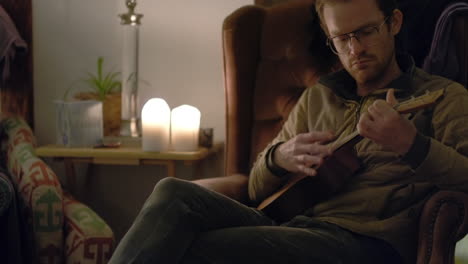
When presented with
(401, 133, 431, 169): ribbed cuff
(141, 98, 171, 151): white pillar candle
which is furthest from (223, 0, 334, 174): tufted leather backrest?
(401, 133, 431, 169): ribbed cuff

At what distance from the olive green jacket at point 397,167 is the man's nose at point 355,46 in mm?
113

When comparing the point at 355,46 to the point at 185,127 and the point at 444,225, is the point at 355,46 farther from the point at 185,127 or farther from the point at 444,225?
the point at 185,127

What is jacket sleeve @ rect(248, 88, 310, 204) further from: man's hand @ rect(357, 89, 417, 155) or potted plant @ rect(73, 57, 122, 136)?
potted plant @ rect(73, 57, 122, 136)

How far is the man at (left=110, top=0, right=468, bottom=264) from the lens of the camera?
4.08 feet

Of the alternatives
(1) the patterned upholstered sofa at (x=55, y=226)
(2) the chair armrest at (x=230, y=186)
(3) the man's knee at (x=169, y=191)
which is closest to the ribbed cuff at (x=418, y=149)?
(3) the man's knee at (x=169, y=191)

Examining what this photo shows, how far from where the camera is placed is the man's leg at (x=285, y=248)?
1234 millimetres

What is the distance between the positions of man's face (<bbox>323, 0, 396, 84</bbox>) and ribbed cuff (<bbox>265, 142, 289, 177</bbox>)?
0.29 meters

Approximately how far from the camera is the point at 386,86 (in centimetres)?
152

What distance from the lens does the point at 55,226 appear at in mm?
1937

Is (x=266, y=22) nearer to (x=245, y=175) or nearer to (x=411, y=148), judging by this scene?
(x=245, y=175)

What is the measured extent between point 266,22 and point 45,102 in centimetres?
115

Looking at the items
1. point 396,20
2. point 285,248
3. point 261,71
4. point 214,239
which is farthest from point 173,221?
point 261,71

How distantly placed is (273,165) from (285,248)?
36cm

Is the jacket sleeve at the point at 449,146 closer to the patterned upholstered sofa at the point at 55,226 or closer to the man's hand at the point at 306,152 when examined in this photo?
the man's hand at the point at 306,152
